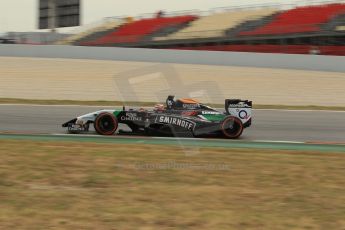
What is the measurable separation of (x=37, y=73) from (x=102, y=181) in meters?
15.3

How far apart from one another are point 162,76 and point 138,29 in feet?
60.0

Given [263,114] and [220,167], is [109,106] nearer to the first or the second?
[263,114]

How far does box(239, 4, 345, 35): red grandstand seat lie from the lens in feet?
89.9

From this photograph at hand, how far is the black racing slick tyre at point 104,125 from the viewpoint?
842 cm

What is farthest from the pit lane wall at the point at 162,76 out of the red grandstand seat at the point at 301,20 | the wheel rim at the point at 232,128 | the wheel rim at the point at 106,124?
the red grandstand seat at the point at 301,20

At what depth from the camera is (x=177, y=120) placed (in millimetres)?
8102

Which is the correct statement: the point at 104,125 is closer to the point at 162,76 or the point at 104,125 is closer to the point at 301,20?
the point at 162,76

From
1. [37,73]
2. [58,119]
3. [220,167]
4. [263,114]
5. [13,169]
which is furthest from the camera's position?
[37,73]

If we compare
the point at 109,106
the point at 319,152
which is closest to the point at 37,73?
the point at 109,106

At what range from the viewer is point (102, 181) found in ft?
15.9

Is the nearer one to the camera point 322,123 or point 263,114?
point 322,123

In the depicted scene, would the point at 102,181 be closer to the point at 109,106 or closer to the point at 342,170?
the point at 342,170

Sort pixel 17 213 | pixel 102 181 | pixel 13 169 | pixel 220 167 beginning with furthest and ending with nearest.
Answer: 1. pixel 220 167
2. pixel 13 169
3. pixel 102 181
4. pixel 17 213

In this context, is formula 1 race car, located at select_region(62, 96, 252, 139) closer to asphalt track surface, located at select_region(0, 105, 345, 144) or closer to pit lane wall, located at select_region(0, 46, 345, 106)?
asphalt track surface, located at select_region(0, 105, 345, 144)
